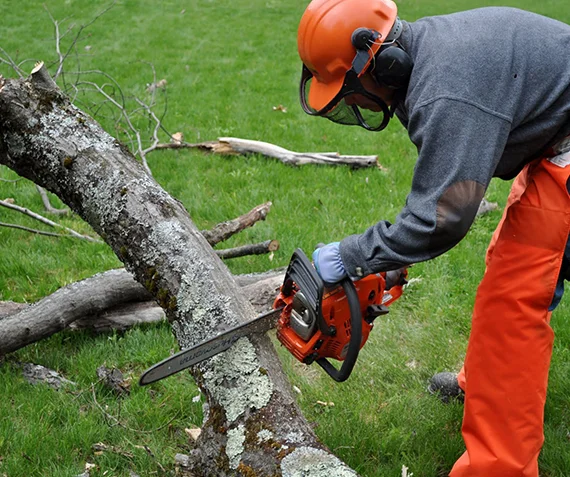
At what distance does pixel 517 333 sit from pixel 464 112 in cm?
92

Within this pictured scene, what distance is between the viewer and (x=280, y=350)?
3564mm

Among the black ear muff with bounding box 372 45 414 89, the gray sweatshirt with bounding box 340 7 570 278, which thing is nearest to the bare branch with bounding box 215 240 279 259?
the gray sweatshirt with bounding box 340 7 570 278

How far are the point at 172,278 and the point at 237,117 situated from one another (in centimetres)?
526

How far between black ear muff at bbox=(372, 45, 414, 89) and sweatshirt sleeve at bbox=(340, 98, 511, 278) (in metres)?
0.19

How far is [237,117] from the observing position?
746 centimetres

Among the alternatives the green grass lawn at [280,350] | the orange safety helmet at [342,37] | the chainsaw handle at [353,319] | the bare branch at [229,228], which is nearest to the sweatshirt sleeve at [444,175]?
the chainsaw handle at [353,319]

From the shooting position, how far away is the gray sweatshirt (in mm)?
2006

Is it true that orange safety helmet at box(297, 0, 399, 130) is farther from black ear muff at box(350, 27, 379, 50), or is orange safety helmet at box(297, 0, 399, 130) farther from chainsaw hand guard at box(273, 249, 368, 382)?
chainsaw hand guard at box(273, 249, 368, 382)

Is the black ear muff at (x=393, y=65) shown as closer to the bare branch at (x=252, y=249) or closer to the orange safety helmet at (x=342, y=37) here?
the orange safety helmet at (x=342, y=37)

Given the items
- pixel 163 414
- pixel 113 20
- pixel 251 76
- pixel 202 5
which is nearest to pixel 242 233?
pixel 163 414

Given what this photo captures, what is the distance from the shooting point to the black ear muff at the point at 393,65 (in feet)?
7.01

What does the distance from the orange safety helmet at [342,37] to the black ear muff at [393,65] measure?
0.04 meters

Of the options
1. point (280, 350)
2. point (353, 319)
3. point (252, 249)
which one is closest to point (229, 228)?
point (252, 249)

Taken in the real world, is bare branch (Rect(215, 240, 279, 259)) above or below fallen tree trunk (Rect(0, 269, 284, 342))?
below
